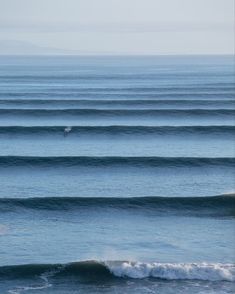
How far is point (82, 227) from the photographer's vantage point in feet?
58.1

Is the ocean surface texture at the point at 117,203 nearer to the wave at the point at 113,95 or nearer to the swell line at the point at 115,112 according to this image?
the swell line at the point at 115,112

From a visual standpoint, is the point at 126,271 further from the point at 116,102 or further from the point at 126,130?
the point at 116,102

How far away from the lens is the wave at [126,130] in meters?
34.6

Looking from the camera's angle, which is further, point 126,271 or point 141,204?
point 141,204

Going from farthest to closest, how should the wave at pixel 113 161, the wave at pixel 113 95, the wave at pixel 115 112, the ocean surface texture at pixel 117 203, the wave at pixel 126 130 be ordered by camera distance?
the wave at pixel 113 95 < the wave at pixel 115 112 < the wave at pixel 126 130 < the wave at pixel 113 161 < the ocean surface texture at pixel 117 203

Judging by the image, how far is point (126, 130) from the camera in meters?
35.0

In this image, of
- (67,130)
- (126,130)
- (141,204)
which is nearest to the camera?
(141,204)

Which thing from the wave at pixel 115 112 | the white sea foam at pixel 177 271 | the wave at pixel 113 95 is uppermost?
the wave at pixel 113 95

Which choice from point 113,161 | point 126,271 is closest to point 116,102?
point 113,161

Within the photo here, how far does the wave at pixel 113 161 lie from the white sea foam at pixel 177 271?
1174 centimetres

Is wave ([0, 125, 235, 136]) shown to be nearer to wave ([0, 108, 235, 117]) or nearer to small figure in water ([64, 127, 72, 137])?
small figure in water ([64, 127, 72, 137])

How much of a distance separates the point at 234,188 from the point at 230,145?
8.97 metres

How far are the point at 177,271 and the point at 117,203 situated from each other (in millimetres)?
6318

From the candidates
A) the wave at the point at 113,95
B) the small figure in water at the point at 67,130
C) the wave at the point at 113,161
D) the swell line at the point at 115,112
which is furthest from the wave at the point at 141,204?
the wave at the point at 113,95
